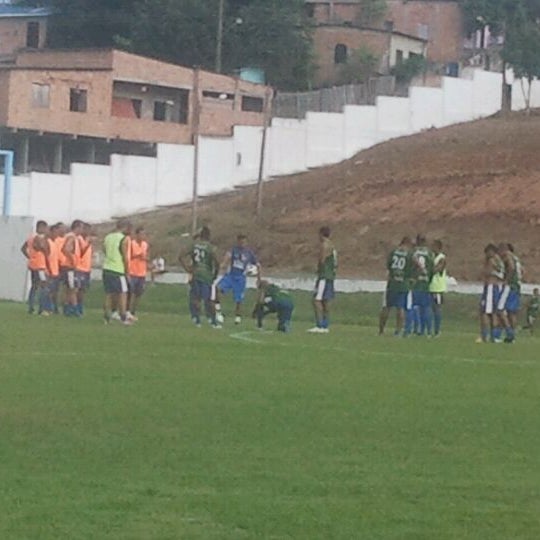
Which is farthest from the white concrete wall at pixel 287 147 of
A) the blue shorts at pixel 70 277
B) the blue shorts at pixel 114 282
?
the blue shorts at pixel 114 282

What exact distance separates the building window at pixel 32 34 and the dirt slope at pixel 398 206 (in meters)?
21.0

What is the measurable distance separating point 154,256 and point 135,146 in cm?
1801

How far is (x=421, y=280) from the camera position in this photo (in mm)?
31391

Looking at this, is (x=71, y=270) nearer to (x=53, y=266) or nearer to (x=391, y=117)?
(x=53, y=266)

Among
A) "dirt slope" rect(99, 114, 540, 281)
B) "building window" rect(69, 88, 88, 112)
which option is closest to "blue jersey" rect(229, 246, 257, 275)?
"dirt slope" rect(99, 114, 540, 281)

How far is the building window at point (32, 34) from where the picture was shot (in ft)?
303

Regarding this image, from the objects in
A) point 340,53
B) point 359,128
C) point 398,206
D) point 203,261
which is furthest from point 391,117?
point 203,261

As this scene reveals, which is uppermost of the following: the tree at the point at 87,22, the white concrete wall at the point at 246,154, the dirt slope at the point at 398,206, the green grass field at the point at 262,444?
the tree at the point at 87,22

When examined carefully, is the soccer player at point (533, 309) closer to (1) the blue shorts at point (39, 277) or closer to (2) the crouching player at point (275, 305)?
(2) the crouching player at point (275, 305)

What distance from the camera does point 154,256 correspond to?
62.5 m

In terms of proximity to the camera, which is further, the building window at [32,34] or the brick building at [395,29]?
the brick building at [395,29]

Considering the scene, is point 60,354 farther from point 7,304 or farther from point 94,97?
point 94,97

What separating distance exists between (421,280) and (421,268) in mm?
241

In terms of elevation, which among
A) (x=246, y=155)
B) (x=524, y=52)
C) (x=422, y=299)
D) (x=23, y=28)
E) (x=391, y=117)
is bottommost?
(x=422, y=299)
